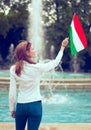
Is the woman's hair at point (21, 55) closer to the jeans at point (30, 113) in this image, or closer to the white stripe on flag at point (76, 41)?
the jeans at point (30, 113)

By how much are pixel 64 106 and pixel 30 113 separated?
6284mm

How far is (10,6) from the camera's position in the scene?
3525cm

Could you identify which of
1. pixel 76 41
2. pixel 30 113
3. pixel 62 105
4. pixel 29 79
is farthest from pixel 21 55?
pixel 62 105

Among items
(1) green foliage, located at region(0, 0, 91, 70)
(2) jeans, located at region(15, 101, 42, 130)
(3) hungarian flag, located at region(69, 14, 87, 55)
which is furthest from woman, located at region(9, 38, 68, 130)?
(1) green foliage, located at region(0, 0, 91, 70)

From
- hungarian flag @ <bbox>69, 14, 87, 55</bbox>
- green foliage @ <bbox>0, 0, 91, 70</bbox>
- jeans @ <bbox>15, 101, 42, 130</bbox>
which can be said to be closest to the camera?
jeans @ <bbox>15, 101, 42, 130</bbox>

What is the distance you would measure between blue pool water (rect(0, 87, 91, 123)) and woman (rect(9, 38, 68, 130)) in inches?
161

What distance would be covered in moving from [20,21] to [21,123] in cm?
2978

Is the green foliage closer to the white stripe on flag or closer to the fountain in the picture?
the fountain

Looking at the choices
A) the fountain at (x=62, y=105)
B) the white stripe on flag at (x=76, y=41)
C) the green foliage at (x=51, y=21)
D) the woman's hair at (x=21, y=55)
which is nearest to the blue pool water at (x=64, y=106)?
the fountain at (x=62, y=105)

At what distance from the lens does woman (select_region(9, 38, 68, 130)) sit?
3.62 meters

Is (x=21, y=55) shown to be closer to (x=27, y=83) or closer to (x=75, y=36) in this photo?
(x=27, y=83)

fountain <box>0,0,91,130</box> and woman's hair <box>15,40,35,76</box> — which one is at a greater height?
woman's hair <box>15,40,35,76</box>

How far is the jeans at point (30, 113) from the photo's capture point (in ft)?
11.8

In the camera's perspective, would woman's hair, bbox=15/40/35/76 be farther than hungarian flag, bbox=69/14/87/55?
No
